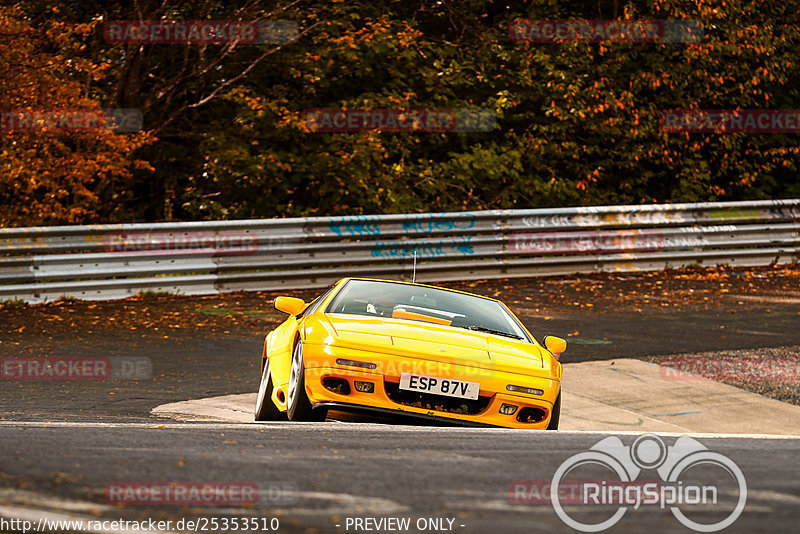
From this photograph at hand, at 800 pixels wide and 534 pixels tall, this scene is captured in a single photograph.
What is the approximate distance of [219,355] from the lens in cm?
1091

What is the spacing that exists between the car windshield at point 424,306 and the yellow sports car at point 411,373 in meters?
0.10

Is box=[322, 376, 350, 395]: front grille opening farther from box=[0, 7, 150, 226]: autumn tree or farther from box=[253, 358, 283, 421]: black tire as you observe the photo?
box=[0, 7, 150, 226]: autumn tree

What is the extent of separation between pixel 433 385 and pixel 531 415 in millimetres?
741

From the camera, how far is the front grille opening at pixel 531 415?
22.6 feet

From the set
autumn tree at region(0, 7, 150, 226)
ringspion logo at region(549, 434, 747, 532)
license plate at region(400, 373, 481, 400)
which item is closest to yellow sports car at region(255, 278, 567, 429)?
license plate at region(400, 373, 481, 400)

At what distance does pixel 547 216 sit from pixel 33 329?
350 inches

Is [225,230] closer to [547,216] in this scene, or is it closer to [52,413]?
[547,216]

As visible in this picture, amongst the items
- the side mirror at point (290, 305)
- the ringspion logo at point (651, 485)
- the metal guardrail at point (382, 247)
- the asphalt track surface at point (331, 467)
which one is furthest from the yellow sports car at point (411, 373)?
the metal guardrail at point (382, 247)

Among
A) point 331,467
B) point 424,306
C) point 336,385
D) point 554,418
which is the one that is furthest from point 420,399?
point 331,467

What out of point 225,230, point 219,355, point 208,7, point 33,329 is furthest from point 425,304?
point 208,7

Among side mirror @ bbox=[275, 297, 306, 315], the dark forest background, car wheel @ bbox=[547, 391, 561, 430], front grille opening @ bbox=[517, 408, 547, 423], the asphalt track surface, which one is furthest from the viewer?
the dark forest background

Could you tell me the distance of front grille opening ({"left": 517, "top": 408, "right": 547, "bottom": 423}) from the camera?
A: 6.90 meters

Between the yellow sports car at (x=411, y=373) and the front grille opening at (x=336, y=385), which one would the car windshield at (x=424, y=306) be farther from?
the front grille opening at (x=336, y=385)

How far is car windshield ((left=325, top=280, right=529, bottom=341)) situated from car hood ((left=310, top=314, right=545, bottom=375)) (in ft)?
0.84
